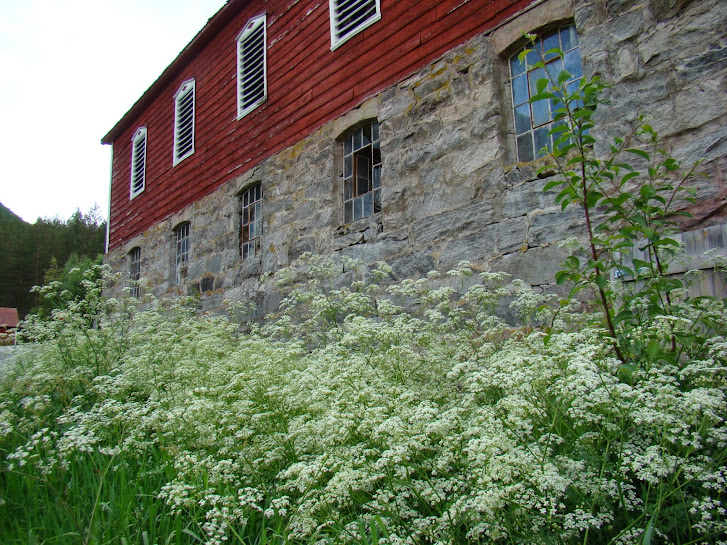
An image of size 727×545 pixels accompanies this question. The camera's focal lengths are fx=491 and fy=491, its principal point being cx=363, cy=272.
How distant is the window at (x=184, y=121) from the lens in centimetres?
1042

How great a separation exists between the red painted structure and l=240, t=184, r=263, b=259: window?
457 millimetres

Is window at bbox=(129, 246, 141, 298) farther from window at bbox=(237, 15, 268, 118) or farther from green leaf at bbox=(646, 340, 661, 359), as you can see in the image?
green leaf at bbox=(646, 340, 661, 359)

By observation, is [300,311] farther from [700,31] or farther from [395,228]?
[700,31]

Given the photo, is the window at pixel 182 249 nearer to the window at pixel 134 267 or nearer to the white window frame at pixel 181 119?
the white window frame at pixel 181 119

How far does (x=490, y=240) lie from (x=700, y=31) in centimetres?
229

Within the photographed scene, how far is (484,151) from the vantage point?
4.98 metres

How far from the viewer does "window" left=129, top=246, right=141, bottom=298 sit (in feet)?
38.1

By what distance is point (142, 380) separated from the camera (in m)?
3.73

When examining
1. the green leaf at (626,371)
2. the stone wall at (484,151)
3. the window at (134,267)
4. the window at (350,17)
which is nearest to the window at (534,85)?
the stone wall at (484,151)

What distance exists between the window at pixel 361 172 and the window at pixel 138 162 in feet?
24.7

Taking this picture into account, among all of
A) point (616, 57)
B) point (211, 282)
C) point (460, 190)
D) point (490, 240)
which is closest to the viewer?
point (616, 57)

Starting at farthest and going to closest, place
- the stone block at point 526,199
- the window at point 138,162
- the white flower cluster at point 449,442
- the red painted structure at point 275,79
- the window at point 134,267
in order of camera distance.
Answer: the window at point 138,162, the window at point 134,267, the red painted structure at point 275,79, the stone block at point 526,199, the white flower cluster at point 449,442

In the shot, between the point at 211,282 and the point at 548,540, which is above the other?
the point at 211,282

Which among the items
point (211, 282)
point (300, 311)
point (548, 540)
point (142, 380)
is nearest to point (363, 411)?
point (548, 540)
